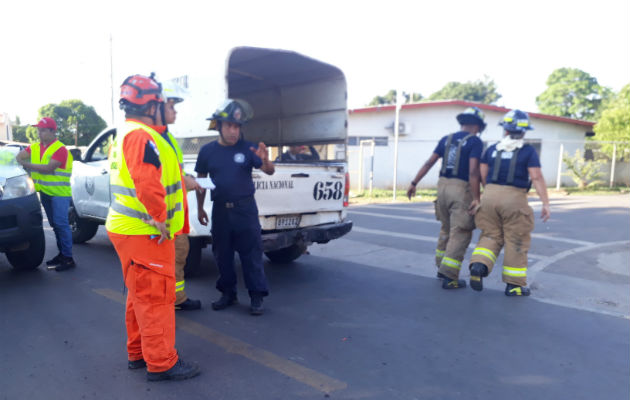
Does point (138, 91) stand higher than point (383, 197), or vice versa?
point (138, 91)

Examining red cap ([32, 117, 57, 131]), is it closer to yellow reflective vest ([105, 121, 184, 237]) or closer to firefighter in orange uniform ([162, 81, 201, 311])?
firefighter in orange uniform ([162, 81, 201, 311])

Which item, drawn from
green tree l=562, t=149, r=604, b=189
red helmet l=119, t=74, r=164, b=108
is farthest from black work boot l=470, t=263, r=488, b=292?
green tree l=562, t=149, r=604, b=189

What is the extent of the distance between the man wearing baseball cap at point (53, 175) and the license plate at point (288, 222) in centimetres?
268

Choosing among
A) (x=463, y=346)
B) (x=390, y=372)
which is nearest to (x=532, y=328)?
(x=463, y=346)

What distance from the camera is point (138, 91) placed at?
2826 mm

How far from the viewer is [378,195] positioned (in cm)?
1627

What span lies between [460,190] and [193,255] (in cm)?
304

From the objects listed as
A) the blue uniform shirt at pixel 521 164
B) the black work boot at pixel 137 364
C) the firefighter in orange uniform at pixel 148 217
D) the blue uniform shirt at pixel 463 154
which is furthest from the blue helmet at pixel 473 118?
the black work boot at pixel 137 364

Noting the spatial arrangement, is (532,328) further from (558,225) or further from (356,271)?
(558,225)

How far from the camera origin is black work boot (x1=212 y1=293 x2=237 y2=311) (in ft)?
14.0

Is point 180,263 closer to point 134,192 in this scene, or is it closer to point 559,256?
point 134,192

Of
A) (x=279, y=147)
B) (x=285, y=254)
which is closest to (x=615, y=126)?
(x=279, y=147)

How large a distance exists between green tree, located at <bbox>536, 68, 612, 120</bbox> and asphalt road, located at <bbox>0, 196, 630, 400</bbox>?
44.6 meters

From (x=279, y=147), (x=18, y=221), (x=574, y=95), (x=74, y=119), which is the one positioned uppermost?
(x=574, y=95)
